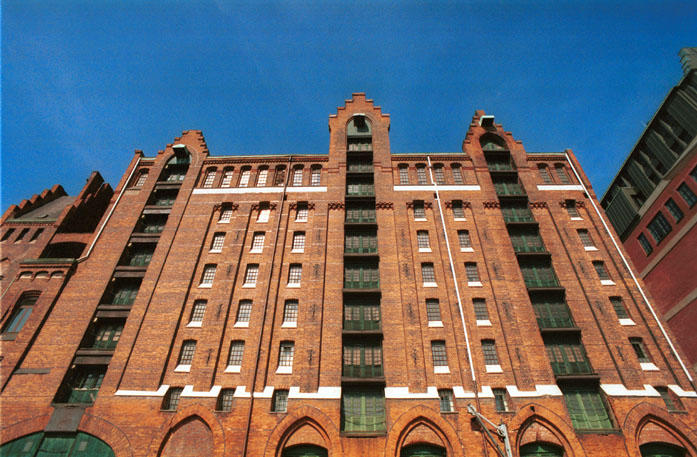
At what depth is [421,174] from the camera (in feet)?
115

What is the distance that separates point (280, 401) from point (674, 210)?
1716 inches

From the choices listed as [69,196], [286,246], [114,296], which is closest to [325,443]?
[286,246]

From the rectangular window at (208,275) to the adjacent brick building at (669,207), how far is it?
1647 inches

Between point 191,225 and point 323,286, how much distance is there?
1381 centimetres

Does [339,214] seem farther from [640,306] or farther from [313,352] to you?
[640,306]

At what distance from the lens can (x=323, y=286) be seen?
88.7 ft

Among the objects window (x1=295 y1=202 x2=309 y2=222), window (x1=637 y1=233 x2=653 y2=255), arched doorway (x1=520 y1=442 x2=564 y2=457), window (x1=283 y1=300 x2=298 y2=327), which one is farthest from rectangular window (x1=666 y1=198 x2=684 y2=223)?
window (x1=283 y1=300 x2=298 y2=327)

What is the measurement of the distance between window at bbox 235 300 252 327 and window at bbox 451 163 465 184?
22.4 metres

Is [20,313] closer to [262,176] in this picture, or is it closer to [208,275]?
[208,275]

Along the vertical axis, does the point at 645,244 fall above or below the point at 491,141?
below

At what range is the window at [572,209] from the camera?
106 ft

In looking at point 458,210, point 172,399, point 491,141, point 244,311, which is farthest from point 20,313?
point 491,141

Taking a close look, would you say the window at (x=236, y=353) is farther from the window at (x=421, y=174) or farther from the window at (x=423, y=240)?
the window at (x=421, y=174)

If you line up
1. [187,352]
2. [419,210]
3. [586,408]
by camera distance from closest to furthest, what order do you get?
1. [586,408]
2. [187,352]
3. [419,210]
